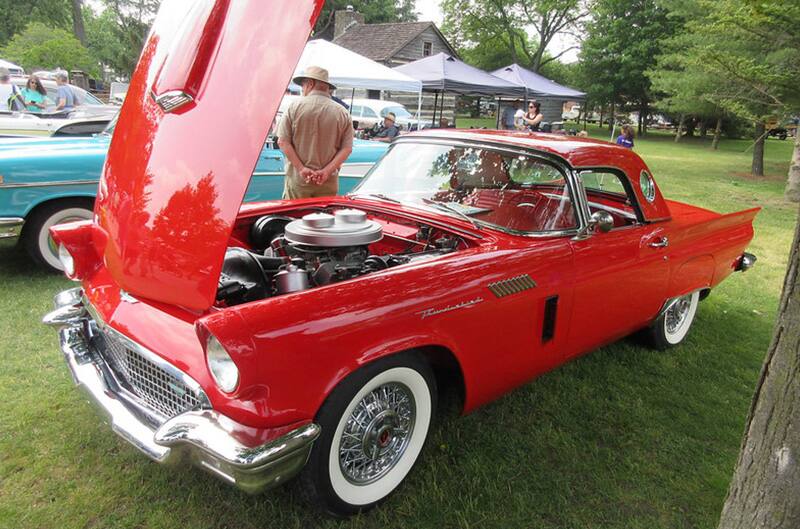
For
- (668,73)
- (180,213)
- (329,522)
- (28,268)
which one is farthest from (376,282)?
(668,73)

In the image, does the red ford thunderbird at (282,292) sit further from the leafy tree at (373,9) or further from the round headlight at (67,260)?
the leafy tree at (373,9)

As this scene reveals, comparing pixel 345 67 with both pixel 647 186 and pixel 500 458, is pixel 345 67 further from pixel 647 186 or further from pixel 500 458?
pixel 500 458

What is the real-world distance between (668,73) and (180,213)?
1667 cm

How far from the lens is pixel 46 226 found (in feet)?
15.0

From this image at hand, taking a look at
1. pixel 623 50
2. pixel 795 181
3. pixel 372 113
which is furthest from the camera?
pixel 623 50

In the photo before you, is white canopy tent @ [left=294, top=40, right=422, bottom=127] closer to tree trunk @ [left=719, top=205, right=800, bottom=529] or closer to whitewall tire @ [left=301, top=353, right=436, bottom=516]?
whitewall tire @ [left=301, top=353, right=436, bottom=516]

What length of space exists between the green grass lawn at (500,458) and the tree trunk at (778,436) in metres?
0.74

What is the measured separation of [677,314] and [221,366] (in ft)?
11.7

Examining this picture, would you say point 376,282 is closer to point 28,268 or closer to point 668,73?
point 28,268

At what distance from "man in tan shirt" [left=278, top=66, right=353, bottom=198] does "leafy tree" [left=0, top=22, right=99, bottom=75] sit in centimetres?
2774

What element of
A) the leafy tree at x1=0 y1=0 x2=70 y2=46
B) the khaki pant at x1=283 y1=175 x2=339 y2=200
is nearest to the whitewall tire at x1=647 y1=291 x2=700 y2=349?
the khaki pant at x1=283 y1=175 x2=339 y2=200

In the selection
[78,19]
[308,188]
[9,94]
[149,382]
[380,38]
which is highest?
[78,19]

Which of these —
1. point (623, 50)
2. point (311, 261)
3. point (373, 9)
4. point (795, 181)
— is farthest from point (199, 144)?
point (373, 9)

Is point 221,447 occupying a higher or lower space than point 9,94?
lower
